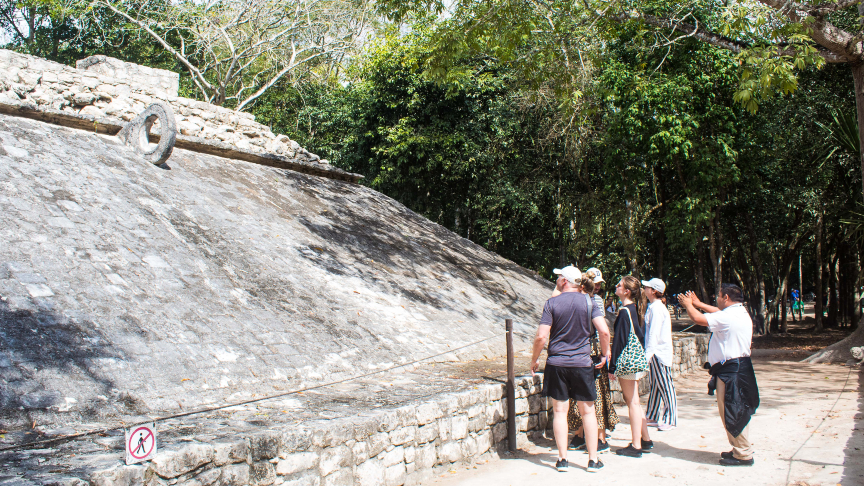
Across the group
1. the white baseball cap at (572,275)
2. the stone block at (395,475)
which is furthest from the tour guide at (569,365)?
the stone block at (395,475)

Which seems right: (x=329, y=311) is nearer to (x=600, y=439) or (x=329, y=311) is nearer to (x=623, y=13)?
(x=600, y=439)

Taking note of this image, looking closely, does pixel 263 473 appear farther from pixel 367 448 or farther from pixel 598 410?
pixel 598 410

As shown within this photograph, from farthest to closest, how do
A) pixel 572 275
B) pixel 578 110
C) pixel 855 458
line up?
pixel 578 110 < pixel 572 275 < pixel 855 458

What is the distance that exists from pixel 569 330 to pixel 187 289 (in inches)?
140

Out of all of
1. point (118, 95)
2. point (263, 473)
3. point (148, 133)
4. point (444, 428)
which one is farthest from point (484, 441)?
point (118, 95)

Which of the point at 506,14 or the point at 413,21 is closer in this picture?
the point at 506,14

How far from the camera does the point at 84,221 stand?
19.6ft

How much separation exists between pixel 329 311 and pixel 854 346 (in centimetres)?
983

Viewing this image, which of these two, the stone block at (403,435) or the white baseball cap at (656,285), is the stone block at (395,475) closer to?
the stone block at (403,435)

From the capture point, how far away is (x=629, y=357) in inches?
207

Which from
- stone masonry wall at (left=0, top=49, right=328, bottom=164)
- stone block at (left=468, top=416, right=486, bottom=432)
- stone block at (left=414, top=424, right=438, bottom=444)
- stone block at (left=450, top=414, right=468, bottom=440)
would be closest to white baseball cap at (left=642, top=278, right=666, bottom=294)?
stone block at (left=468, top=416, right=486, bottom=432)

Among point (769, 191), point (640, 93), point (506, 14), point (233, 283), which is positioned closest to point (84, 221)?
point (233, 283)

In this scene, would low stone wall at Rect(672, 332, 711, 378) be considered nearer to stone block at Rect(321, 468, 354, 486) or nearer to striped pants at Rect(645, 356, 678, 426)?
striped pants at Rect(645, 356, 678, 426)

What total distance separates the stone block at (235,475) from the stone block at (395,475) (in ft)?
3.93
